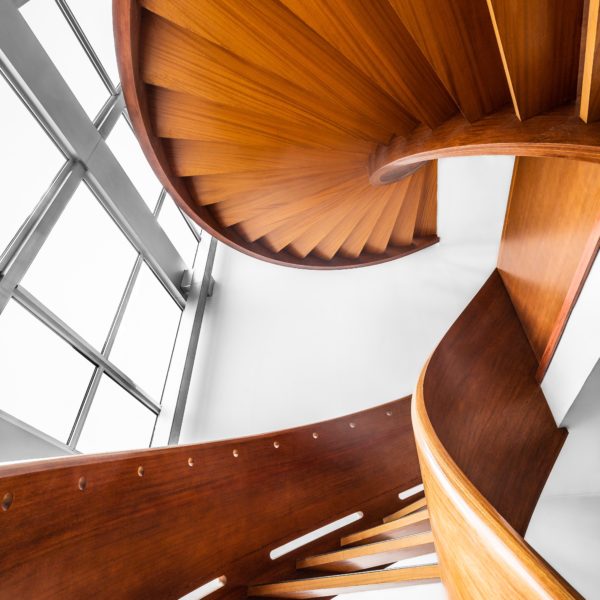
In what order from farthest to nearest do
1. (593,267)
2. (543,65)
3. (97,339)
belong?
1. (97,339)
2. (593,267)
3. (543,65)

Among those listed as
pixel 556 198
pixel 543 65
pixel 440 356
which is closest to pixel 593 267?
pixel 556 198

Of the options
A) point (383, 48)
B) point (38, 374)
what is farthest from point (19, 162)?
point (383, 48)

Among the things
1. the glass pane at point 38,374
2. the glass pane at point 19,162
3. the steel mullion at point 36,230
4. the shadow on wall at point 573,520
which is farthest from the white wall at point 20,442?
the shadow on wall at point 573,520

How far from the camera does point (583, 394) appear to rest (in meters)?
1.93

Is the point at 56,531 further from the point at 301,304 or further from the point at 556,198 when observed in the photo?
the point at 301,304

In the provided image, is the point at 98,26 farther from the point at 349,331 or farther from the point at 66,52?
the point at 349,331

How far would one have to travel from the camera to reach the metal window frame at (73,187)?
2.37m

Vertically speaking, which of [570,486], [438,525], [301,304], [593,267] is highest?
[301,304]

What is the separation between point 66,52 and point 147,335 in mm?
2090

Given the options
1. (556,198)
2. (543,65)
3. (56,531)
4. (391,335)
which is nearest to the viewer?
(56,531)

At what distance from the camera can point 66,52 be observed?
2.96 metres

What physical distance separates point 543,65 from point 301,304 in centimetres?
310

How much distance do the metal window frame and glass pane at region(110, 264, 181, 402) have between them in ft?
0.31

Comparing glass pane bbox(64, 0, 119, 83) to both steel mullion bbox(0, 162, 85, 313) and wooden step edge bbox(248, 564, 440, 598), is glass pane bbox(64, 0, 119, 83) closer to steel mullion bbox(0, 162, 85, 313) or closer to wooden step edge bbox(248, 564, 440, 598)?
steel mullion bbox(0, 162, 85, 313)
